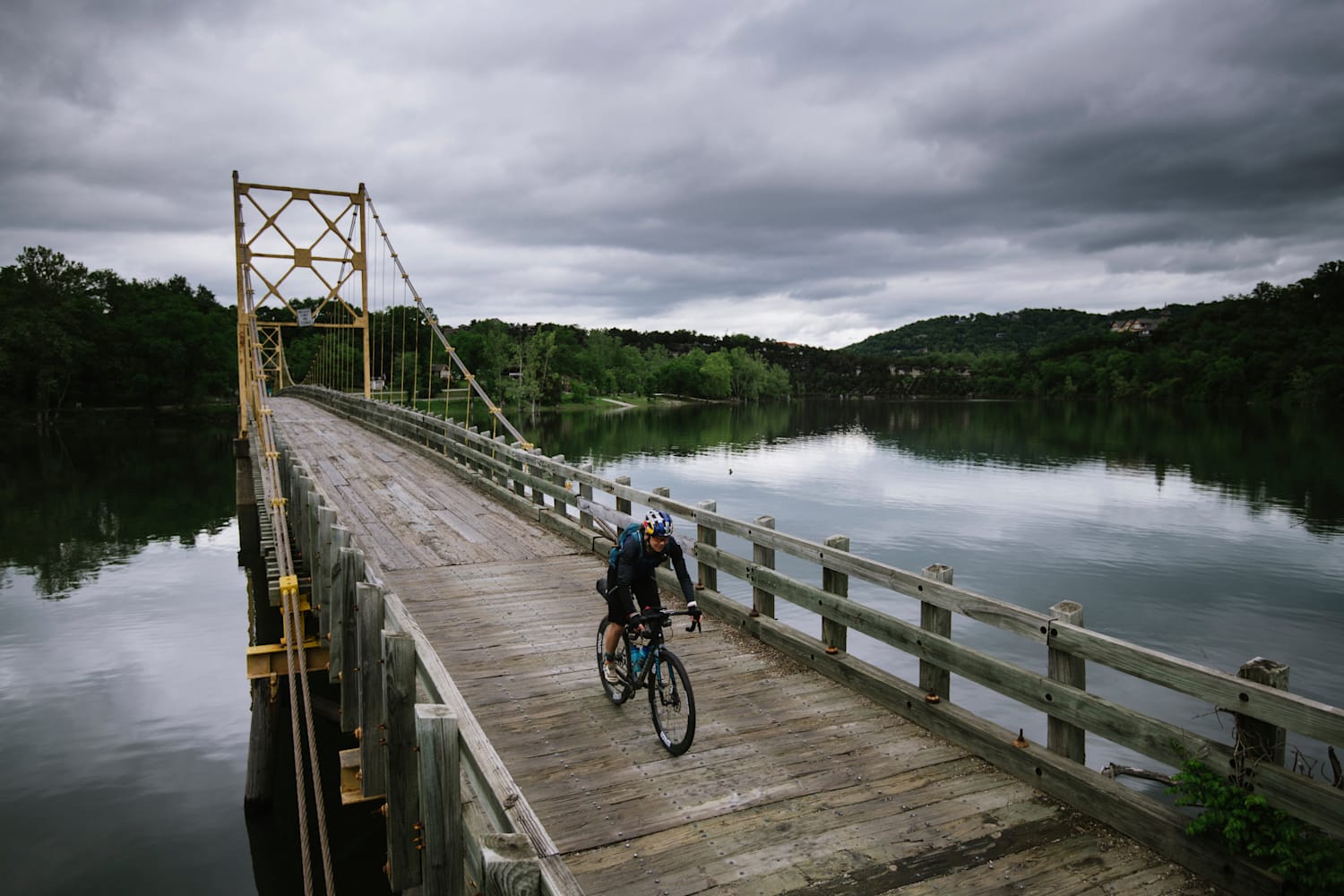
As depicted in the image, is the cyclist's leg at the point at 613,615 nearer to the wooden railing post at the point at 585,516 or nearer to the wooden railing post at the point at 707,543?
the wooden railing post at the point at 707,543

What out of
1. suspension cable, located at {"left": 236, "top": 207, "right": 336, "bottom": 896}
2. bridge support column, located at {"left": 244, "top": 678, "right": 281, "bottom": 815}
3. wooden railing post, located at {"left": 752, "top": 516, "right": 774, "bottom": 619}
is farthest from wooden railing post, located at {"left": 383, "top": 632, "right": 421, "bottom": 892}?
bridge support column, located at {"left": 244, "top": 678, "right": 281, "bottom": 815}

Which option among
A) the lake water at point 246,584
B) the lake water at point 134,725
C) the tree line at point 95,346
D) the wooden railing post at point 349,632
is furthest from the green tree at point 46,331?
the wooden railing post at point 349,632

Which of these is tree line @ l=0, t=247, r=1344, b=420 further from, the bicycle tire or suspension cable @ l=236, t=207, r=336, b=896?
the bicycle tire

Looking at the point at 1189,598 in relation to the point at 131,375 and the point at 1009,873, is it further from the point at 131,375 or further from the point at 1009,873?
the point at 131,375

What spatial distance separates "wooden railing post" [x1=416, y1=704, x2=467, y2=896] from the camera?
3.39 m

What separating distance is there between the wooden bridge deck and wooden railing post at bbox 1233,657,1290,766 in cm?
67

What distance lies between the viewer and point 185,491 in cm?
3775

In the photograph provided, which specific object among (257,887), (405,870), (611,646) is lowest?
(257,887)

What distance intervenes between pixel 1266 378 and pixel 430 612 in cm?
13015

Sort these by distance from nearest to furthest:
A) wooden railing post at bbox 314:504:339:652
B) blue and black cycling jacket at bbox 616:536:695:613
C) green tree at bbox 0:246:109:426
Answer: blue and black cycling jacket at bbox 616:536:695:613, wooden railing post at bbox 314:504:339:652, green tree at bbox 0:246:109:426

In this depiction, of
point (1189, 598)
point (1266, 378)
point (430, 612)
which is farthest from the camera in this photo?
point (1266, 378)

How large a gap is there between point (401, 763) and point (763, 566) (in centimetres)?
384

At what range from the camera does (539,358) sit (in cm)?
9844

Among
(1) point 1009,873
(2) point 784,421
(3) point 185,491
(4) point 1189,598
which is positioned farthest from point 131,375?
(1) point 1009,873
